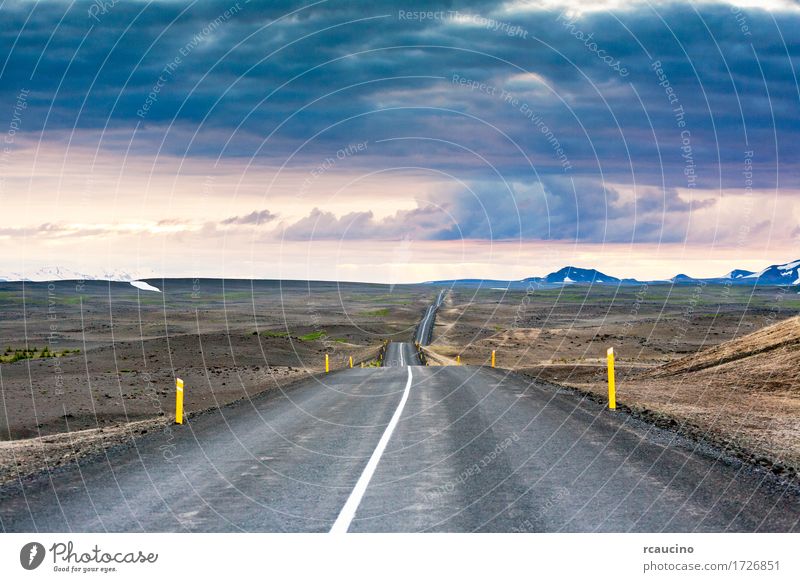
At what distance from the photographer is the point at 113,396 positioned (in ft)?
118

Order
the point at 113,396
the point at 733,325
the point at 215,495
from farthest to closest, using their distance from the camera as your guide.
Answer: the point at 733,325, the point at 113,396, the point at 215,495

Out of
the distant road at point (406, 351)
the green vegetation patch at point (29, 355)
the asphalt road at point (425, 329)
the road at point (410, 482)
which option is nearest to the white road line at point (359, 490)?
the road at point (410, 482)

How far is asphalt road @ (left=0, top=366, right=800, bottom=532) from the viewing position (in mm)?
8648

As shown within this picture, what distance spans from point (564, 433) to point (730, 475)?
4.63 meters

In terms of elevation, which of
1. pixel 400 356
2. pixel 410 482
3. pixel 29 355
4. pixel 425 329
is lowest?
pixel 400 356

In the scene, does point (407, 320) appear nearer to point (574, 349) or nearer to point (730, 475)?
point (574, 349)

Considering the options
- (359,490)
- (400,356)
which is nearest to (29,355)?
(400,356)

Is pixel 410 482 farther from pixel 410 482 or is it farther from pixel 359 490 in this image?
pixel 359 490

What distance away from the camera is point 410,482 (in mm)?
10727

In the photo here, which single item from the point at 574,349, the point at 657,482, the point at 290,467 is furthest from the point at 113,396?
the point at 574,349
